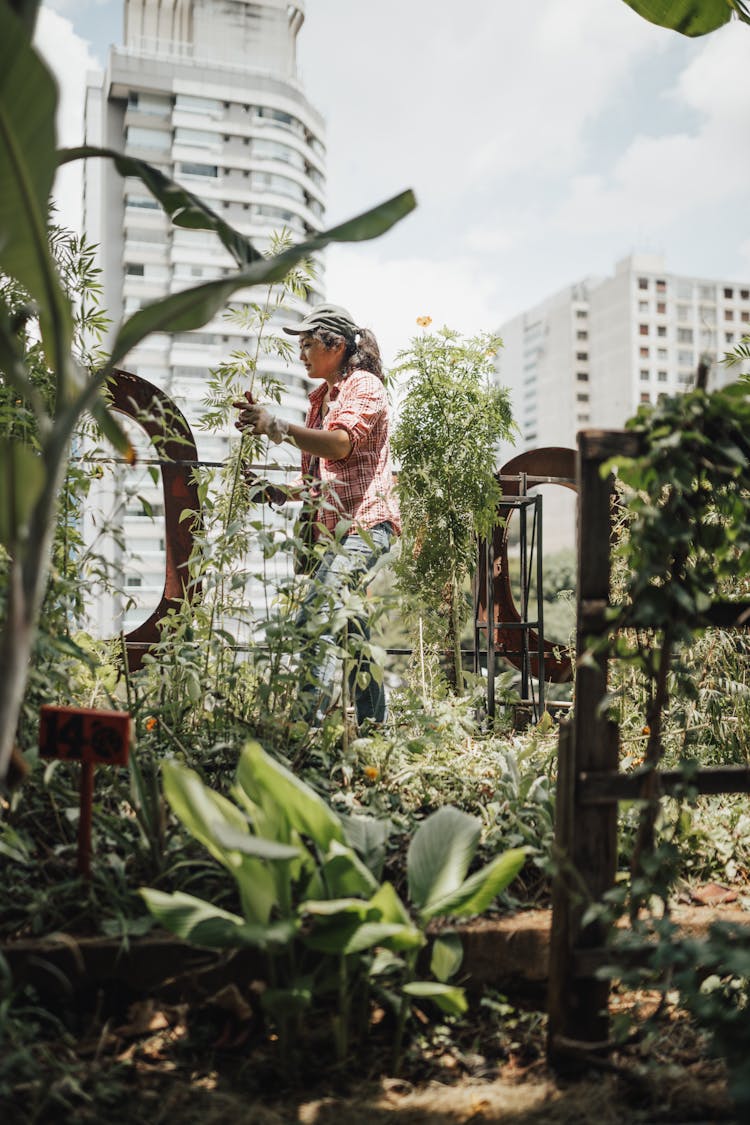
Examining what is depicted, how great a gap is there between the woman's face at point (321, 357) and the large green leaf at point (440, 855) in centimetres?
180

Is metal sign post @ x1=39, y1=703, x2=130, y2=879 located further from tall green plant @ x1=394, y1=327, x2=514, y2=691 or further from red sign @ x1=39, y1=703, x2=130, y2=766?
tall green plant @ x1=394, y1=327, x2=514, y2=691

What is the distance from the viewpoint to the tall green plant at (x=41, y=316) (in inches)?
48.9

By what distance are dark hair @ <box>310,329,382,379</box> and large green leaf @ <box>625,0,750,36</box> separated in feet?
4.42

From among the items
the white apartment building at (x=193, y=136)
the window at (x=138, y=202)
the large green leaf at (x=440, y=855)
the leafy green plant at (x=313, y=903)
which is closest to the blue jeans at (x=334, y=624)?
the large green leaf at (x=440, y=855)

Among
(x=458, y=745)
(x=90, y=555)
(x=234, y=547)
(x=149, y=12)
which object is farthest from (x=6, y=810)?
(x=149, y=12)

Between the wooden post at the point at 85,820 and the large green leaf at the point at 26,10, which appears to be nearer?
the large green leaf at the point at 26,10

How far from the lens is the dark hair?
3000 millimetres

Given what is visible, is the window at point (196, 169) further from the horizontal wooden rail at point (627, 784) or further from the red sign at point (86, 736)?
the horizontal wooden rail at point (627, 784)

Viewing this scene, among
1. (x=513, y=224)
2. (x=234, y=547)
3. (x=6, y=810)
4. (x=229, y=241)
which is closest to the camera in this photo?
(x=229, y=241)

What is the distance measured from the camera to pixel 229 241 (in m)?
1.79

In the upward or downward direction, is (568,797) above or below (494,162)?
below

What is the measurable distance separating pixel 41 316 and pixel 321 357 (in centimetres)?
152

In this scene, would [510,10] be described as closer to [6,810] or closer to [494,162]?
[6,810]

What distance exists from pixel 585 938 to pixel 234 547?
4.44 feet
